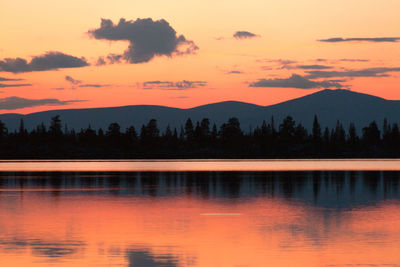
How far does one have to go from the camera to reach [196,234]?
28.7 meters

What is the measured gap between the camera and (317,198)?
47.6m

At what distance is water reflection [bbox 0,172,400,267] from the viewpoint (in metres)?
22.6

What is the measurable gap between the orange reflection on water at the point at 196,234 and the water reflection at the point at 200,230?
3 cm

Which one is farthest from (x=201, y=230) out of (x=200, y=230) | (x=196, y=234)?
(x=196, y=234)

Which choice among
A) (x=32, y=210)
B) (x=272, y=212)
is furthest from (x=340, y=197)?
(x=32, y=210)

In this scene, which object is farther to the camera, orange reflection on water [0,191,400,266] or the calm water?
the calm water

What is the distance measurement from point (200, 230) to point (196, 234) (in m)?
1.37

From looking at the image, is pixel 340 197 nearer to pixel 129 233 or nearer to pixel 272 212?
pixel 272 212

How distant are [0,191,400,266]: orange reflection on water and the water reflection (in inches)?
1.3

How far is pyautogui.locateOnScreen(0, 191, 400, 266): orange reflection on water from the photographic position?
73.7ft

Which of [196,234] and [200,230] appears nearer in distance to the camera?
[196,234]

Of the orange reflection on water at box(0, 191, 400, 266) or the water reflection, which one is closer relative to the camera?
the orange reflection on water at box(0, 191, 400, 266)

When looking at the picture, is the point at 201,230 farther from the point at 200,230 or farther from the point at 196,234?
the point at 196,234

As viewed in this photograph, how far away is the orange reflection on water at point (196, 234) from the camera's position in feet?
73.7
